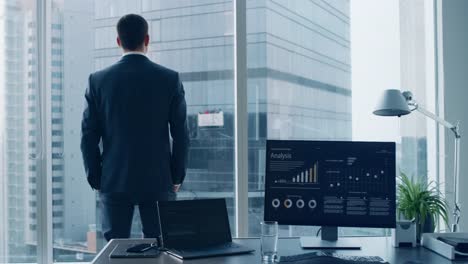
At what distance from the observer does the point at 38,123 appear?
3.75m

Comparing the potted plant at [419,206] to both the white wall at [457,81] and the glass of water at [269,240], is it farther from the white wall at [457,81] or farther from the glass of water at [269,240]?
the white wall at [457,81]

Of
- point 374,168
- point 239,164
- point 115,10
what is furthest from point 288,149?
point 115,10

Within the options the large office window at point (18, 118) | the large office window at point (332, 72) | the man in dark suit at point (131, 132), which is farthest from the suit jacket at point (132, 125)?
the large office window at point (18, 118)

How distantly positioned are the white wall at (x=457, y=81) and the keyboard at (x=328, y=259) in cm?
255

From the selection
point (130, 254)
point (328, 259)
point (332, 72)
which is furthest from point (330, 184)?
point (332, 72)

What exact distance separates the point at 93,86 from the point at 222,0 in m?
1.66

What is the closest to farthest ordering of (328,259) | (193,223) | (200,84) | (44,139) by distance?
(328,259) < (193,223) < (44,139) < (200,84)

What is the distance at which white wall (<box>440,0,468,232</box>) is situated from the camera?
3.92 metres

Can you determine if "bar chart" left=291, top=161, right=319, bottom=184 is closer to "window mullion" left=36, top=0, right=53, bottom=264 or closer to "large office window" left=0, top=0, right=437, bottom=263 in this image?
"large office window" left=0, top=0, right=437, bottom=263

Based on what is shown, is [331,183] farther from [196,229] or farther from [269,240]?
[196,229]

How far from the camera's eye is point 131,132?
2486mm

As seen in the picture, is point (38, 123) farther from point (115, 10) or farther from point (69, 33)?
point (115, 10)

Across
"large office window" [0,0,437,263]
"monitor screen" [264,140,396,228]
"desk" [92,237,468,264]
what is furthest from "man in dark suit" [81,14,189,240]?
"large office window" [0,0,437,263]

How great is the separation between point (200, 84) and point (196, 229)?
2.17 meters
